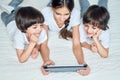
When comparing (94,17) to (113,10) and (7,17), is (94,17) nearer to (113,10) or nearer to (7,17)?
(113,10)

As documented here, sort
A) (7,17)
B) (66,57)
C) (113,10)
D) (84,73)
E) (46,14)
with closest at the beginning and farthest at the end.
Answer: (84,73) < (66,57) < (46,14) < (7,17) < (113,10)

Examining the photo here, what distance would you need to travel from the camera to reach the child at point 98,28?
1375 mm

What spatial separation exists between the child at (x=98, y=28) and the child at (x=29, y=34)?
0.23 metres

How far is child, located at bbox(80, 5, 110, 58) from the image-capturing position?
138cm

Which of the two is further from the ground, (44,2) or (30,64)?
(44,2)

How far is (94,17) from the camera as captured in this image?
1.38 meters

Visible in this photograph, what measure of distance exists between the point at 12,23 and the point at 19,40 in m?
0.21

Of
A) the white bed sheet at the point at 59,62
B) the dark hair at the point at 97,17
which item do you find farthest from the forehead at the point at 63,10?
the white bed sheet at the point at 59,62

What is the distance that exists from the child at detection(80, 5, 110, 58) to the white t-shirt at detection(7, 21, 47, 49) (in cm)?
22

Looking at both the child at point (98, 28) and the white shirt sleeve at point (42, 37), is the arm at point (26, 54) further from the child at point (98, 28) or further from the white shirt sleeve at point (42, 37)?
the child at point (98, 28)

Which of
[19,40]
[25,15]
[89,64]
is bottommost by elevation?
[89,64]

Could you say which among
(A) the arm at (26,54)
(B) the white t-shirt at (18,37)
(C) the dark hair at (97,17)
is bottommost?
(A) the arm at (26,54)

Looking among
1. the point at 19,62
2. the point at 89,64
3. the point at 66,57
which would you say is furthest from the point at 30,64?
the point at 89,64

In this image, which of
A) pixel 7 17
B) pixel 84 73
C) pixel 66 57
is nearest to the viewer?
pixel 84 73
